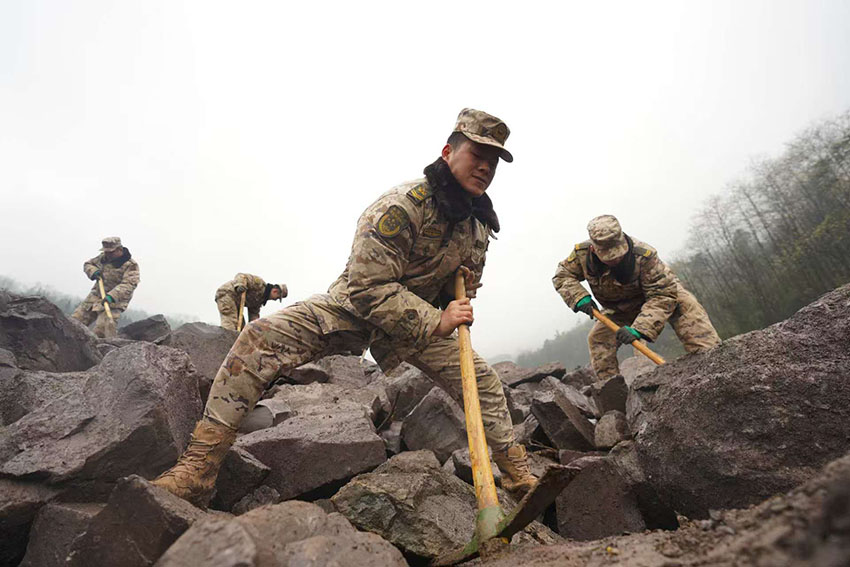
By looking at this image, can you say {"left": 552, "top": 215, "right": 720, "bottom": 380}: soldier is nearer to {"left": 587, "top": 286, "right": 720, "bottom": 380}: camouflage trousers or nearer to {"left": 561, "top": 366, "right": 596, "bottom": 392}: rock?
{"left": 587, "top": 286, "right": 720, "bottom": 380}: camouflage trousers

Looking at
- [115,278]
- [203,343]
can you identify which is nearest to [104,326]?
[115,278]

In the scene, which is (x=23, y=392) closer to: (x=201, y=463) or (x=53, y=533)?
(x=53, y=533)

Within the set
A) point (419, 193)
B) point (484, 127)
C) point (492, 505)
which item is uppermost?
point (484, 127)

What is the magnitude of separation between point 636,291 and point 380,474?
4.25 metres

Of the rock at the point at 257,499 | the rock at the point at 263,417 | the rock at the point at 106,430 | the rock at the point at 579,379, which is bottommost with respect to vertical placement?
the rock at the point at 579,379

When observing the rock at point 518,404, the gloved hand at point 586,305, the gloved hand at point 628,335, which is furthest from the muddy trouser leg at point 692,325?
the rock at point 518,404

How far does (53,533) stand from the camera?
1823 mm

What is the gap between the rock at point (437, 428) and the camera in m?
3.68

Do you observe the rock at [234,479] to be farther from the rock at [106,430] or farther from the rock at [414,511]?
the rock at [414,511]

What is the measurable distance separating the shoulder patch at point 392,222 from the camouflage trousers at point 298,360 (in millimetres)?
635

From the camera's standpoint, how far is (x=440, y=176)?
273cm

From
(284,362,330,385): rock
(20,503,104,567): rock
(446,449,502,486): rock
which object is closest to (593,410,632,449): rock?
(446,449,502,486): rock

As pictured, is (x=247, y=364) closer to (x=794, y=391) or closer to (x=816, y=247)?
(x=794, y=391)

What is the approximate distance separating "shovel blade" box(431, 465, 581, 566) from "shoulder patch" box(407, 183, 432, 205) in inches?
67.3
